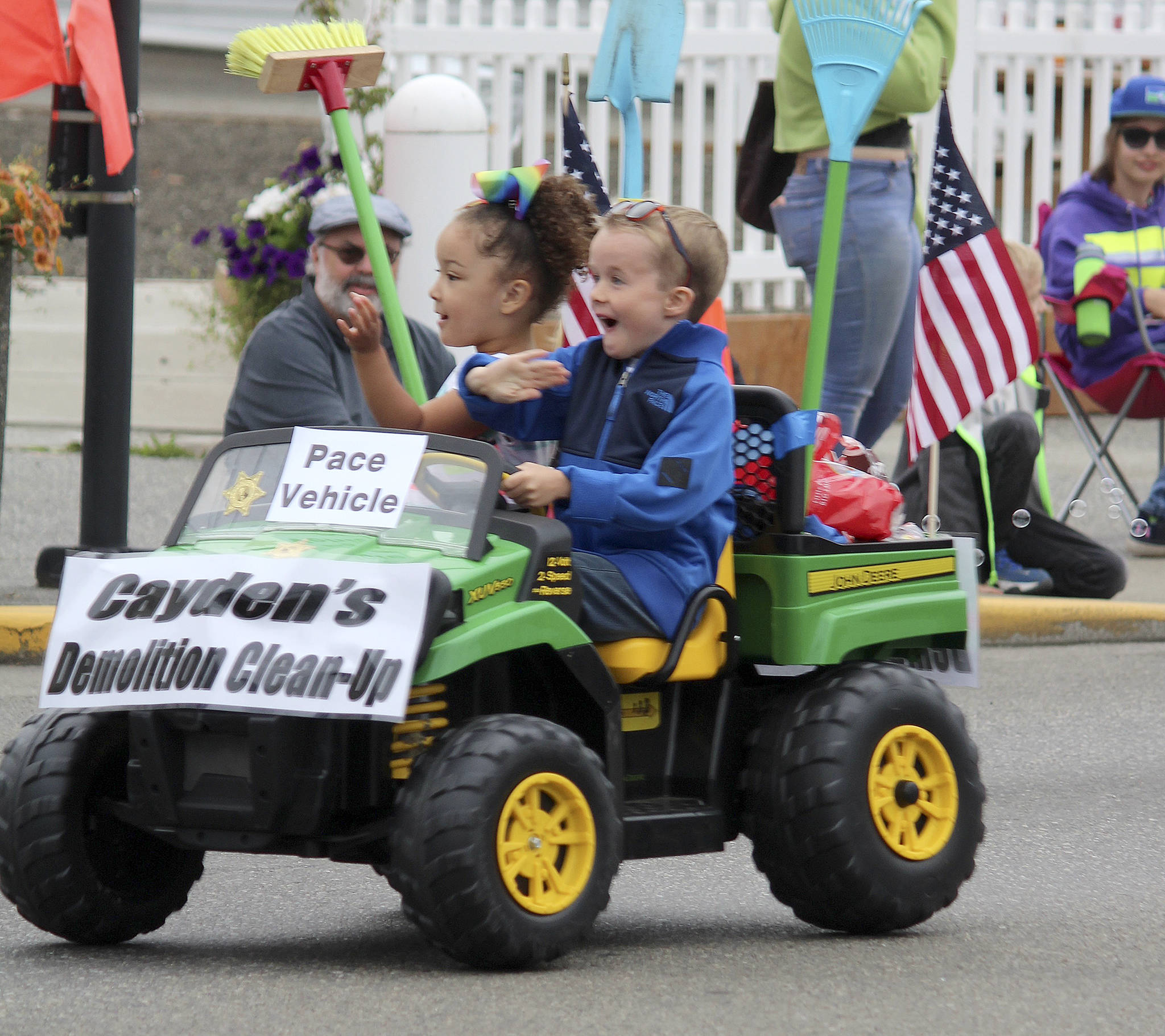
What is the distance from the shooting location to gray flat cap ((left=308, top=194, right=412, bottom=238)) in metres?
6.40

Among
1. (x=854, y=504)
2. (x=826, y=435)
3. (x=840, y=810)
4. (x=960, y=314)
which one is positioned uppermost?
(x=960, y=314)

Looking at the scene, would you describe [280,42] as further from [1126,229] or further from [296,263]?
[296,263]

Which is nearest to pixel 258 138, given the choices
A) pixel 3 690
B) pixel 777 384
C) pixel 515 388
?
pixel 777 384

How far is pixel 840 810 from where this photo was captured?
3.85 meters

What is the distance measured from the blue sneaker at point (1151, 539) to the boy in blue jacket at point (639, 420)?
6047mm

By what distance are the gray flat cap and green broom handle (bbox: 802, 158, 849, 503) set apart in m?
2.30

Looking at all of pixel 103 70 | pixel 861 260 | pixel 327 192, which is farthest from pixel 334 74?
pixel 327 192

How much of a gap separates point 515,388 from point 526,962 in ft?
3.57

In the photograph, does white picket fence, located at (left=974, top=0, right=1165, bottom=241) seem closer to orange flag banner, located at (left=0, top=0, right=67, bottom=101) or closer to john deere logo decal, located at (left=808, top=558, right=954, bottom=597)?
orange flag banner, located at (left=0, top=0, right=67, bottom=101)

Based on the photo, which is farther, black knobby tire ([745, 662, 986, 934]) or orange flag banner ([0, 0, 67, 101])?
orange flag banner ([0, 0, 67, 101])

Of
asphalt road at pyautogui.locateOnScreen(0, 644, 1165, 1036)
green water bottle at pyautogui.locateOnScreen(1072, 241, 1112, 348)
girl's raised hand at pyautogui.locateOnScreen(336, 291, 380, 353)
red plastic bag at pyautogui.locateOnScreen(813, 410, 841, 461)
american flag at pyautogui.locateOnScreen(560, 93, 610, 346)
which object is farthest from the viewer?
green water bottle at pyautogui.locateOnScreen(1072, 241, 1112, 348)

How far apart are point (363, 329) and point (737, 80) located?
26.5ft

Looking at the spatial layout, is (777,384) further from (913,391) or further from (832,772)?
(832,772)

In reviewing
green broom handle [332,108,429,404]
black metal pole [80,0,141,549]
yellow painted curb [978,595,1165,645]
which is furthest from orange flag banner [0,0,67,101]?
yellow painted curb [978,595,1165,645]
